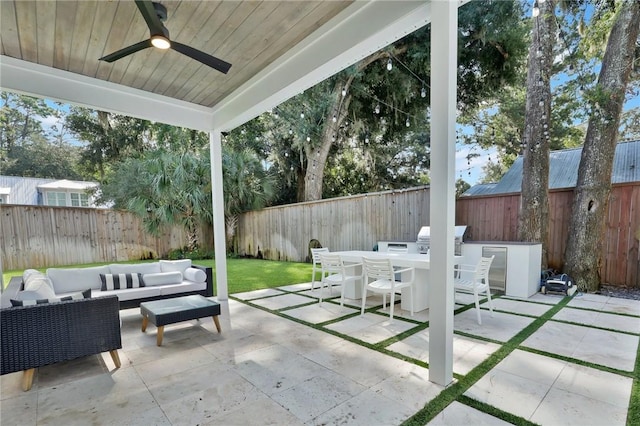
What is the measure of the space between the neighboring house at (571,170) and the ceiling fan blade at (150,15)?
6495 mm

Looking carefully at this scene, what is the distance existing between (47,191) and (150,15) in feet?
48.9

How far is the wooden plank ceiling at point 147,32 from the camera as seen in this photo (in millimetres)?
2252

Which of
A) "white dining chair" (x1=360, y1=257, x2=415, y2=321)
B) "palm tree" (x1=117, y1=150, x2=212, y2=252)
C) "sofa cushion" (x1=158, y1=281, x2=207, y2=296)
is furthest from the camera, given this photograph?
"palm tree" (x1=117, y1=150, x2=212, y2=252)

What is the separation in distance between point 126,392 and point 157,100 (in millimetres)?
3462

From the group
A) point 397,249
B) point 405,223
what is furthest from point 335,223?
point 397,249

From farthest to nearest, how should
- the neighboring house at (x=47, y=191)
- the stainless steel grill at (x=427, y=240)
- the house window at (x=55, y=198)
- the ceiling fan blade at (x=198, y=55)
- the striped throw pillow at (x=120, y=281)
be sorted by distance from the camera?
the house window at (x=55, y=198), the neighboring house at (x=47, y=191), the stainless steel grill at (x=427, y=240), the striped throw pillow at (x=120, y=281), the ceiling fan blade at (x=198, y=55)

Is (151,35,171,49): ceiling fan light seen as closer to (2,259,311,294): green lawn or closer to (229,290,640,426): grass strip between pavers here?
(229,290,640,426): grass strip between pavers

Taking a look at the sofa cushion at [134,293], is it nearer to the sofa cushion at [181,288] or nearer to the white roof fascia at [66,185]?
the sofa cushion at [181,288]

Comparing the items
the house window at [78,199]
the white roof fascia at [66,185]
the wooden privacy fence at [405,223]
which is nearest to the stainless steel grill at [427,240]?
the wooden privacy fence at [405,223]

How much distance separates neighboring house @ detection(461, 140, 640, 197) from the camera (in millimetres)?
6577

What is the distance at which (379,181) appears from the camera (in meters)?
11.7

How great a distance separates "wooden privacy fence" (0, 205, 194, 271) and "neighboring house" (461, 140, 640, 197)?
9645 millimetres

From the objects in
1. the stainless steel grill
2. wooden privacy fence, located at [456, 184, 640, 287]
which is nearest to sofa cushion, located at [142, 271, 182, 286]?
the stainless steel grill

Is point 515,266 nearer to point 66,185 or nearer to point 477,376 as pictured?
point 477,376
